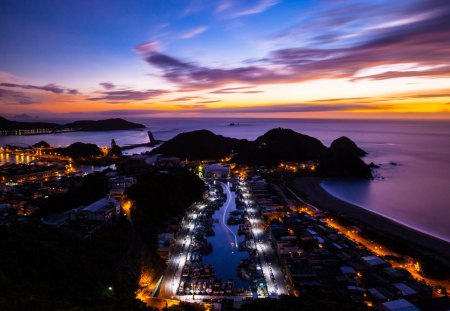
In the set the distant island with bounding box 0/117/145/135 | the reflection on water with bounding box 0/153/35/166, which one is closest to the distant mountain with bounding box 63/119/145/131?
the distant island with bounding box 0/117/145/135

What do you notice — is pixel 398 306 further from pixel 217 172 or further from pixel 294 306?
pixel 217 172

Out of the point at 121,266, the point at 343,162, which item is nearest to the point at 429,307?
the point at 121,266

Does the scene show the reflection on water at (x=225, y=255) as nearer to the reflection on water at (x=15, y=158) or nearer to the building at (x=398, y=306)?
the building at (x=398, y=306)

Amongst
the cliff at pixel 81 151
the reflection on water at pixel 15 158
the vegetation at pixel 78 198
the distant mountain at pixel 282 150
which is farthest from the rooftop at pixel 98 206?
the reflection on water at pixel 15 158

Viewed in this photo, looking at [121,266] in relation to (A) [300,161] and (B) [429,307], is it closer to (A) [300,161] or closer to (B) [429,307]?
(B) [429,307]

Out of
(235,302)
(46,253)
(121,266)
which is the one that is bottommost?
(235,302)

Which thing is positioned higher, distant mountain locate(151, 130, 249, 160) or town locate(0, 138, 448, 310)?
distant mountain locate(151, 130, 249, 160)

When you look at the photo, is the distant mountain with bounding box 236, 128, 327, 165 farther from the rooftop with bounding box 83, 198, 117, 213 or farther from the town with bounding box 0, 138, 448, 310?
the rooftop with bounding box 83, 198, 117, 213
